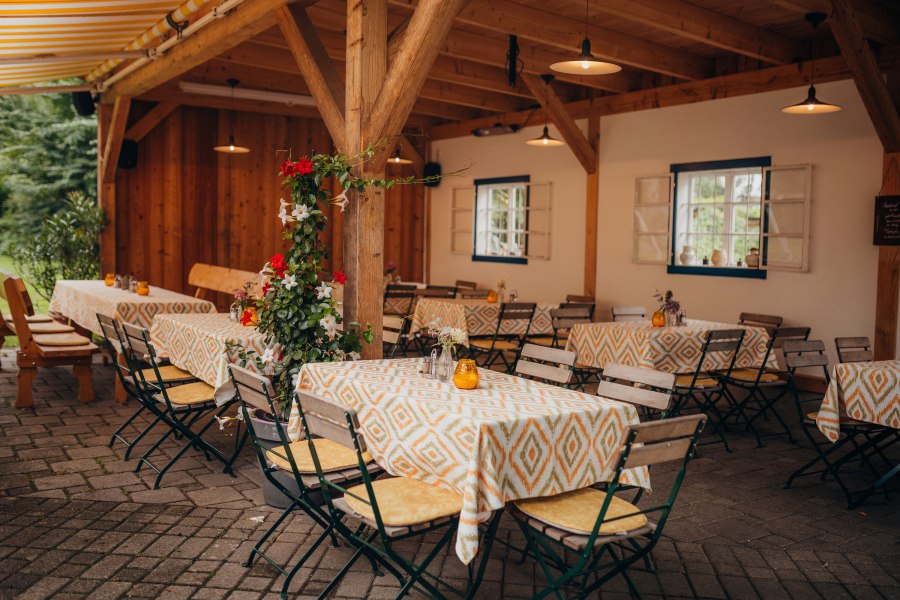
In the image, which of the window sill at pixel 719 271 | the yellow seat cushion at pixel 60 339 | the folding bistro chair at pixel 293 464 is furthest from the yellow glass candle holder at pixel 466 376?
the window sill at pixel 719 271

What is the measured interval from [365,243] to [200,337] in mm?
1505

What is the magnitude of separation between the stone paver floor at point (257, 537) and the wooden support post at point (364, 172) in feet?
4.24

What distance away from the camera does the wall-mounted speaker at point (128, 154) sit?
37.9ft

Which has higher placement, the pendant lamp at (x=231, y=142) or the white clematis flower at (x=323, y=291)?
the pendant lamp at (x=231, y=142)

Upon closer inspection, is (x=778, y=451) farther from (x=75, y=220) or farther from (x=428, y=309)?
(x=75, y=220)

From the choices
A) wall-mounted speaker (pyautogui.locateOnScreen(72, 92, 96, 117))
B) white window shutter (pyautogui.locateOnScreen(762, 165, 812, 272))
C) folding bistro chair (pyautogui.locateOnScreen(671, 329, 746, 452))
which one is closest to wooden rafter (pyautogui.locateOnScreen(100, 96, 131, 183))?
wall-mounted speaker (pyautogui.locateOnScreen(72, 92, 96, 117))

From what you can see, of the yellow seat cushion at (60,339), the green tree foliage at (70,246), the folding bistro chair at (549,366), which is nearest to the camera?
the folding bistro chair at (549,366)

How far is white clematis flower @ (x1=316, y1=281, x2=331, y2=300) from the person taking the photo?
4840 millimetres

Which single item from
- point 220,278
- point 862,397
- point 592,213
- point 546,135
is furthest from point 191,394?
point 592,213

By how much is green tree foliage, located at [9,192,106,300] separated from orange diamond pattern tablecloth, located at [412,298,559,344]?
201 inches

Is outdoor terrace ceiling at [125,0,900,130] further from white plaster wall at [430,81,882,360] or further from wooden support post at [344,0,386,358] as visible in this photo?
wooden support post at [344,0,386,358]

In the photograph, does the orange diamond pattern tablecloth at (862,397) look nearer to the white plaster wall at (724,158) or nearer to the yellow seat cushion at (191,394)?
the white plaster wall at (724,158)

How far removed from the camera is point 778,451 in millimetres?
6113

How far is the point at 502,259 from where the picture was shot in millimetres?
12641
